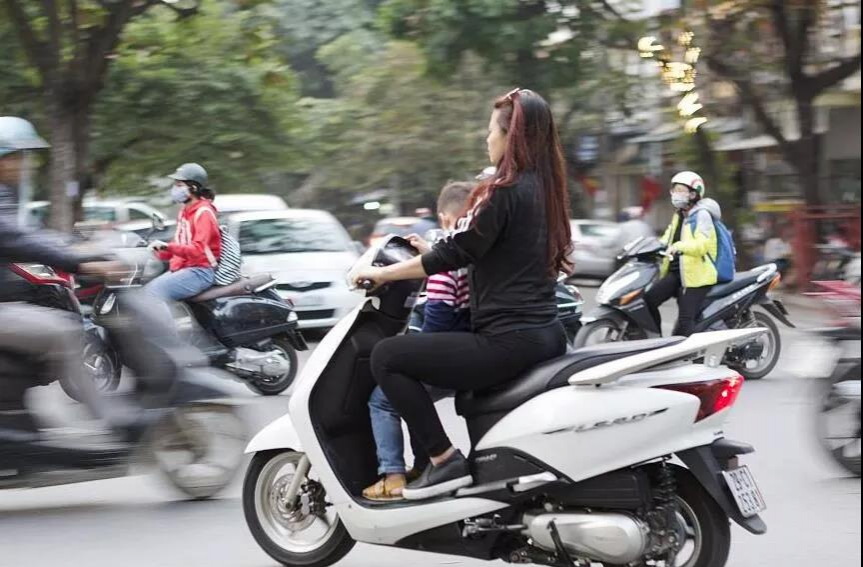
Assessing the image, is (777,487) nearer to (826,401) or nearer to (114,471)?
(826,401)

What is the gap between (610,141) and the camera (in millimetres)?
41188

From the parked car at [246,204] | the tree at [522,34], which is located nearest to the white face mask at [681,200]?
the parked car at [246,204]

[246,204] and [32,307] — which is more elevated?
[32,307]

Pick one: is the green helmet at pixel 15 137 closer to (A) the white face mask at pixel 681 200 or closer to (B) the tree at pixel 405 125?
(A) the white face mask at pixel 681 200

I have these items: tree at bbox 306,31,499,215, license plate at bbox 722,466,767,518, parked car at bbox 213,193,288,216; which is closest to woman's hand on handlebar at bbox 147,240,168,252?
license plate at bbox 722,466,767,518

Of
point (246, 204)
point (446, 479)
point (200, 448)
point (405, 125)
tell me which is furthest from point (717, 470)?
point (405, 125)

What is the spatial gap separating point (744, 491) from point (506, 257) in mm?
1093

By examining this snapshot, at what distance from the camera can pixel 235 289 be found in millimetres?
10453

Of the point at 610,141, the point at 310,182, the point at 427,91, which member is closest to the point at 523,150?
the point at 427,91

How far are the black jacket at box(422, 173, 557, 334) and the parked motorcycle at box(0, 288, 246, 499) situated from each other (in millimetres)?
2118

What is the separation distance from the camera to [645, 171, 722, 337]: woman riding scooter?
10562 millimetres

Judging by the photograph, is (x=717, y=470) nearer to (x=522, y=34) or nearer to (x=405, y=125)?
(x=522, y=34)

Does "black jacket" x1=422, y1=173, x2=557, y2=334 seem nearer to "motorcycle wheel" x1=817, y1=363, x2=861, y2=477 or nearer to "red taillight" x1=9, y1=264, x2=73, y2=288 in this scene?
"motorcycle wheel" x1=817, y1=363, x2=861, y2=477

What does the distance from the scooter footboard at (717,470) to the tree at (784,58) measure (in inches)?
617
